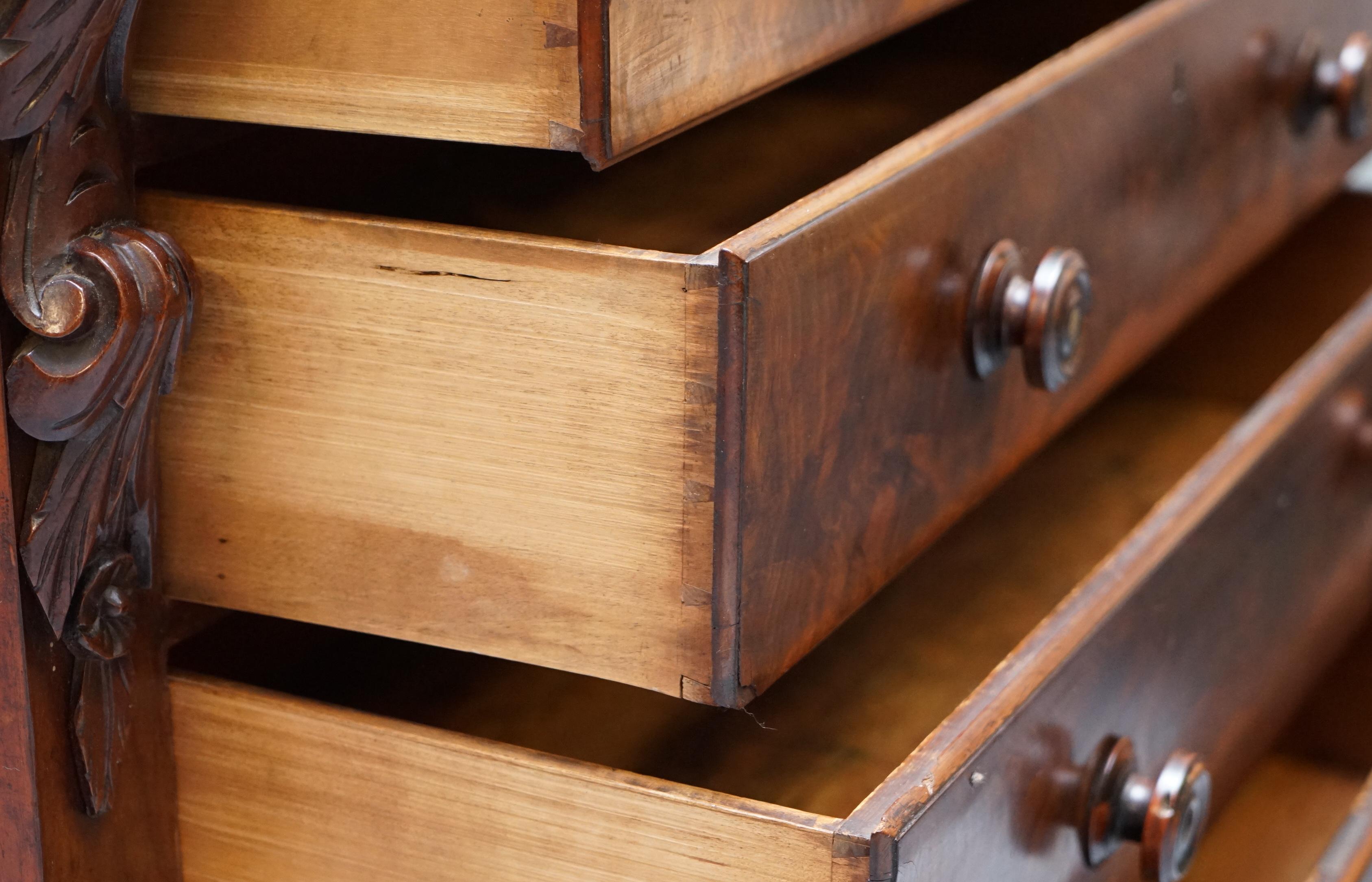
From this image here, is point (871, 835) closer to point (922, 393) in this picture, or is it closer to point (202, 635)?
point (922, 393)

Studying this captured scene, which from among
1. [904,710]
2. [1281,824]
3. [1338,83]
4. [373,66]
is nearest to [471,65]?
[373,66]

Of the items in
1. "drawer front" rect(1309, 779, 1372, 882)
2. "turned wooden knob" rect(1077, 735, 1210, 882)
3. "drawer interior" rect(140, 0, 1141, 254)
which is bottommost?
"drawer front" rect(1309, 779, 1372, 882)

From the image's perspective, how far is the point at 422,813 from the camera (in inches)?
20.2

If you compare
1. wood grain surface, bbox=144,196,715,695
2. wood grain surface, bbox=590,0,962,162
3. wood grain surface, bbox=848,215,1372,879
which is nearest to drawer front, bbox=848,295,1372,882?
wood grain surface, bbox=848,215,1372,879

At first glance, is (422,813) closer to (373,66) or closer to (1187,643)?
(373,66)

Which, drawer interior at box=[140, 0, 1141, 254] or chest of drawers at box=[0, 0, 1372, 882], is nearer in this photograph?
chest of drawers at box=[0, 0, 1372, 882]

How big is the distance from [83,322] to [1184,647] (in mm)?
478

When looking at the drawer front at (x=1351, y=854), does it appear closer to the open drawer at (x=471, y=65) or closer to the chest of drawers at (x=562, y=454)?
the chest of drawers at (x=562, y=454)

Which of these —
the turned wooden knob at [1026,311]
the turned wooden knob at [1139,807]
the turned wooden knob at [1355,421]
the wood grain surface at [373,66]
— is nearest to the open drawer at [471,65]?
the wood grain surface at [373,66]

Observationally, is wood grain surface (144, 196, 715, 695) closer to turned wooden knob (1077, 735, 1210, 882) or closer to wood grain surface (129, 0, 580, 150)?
wood grain surface (129, 0, 580, 150)

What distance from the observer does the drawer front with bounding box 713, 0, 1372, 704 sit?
0.45 metres

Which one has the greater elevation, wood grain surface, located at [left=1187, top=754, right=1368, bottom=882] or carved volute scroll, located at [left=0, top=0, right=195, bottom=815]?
carved volute scroll, located at [left=0, top=0, right=195, bottom=815]

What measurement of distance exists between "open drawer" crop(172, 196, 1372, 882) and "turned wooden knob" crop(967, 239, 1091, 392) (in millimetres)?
96

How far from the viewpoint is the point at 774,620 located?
1.57 ft
